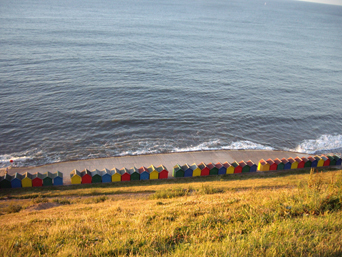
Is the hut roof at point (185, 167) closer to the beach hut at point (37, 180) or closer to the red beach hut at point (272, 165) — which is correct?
the red beach hut at point (272, 165)

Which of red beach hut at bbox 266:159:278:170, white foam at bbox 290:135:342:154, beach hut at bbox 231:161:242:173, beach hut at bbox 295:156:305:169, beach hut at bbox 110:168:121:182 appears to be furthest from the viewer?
white foam at bbox 290:135:342:154

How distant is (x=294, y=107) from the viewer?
133 feet

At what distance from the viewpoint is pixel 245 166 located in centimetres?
2436

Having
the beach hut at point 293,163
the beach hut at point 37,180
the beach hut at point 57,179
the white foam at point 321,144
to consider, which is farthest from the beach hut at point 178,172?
the white foam at point 321,144

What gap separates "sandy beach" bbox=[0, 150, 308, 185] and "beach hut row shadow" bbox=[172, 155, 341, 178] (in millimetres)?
1730

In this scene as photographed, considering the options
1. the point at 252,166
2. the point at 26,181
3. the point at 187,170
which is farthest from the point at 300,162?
the point at 26,181

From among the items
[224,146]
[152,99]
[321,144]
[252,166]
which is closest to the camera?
[252,166]

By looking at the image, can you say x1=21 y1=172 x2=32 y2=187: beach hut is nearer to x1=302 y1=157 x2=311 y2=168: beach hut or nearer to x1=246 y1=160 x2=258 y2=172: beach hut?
x1=246 y1=160 x2=258 y2=172: beach hut

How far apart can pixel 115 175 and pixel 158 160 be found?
5.40 meters

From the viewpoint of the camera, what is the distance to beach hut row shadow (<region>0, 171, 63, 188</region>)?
66.2 feet

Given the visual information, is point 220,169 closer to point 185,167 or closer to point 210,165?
point 210,165

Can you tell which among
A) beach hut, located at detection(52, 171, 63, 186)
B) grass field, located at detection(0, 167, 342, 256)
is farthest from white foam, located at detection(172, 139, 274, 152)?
grass field, located at detection(0, 167, 342, 256)

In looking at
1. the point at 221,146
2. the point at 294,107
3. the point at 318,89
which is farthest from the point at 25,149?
the point at 318,89

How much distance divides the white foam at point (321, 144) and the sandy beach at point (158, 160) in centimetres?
174
